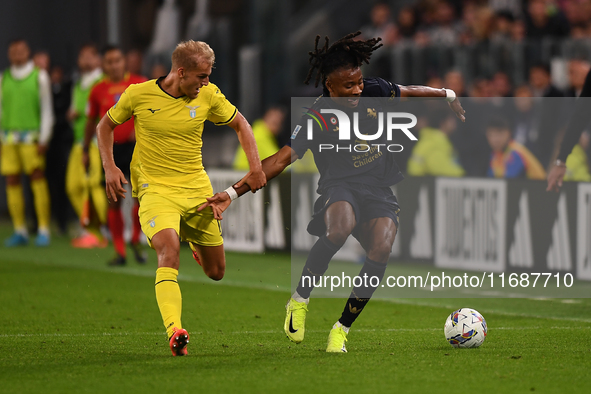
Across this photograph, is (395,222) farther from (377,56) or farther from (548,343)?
(377,56)

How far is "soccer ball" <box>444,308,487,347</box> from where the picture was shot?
644 centimetres

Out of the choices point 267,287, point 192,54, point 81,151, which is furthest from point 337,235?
point 81,151

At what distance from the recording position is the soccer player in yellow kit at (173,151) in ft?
20.3

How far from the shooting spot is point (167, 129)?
21.2ft

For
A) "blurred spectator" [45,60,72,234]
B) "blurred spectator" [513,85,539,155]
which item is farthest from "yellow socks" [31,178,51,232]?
"blurred spectator" [513,85,539,155]

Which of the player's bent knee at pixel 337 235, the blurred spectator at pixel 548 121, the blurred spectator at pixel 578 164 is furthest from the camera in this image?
the blurred spectator at pixel 548 121

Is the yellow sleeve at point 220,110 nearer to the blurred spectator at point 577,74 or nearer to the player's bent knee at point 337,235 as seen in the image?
the player's bent knee at point 337,235

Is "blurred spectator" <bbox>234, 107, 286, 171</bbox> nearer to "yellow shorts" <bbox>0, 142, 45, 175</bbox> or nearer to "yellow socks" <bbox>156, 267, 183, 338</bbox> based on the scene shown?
"yellow shorts" <bbox>0, 142, 45, 175</bbox>

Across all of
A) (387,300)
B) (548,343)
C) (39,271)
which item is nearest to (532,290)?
(387,300)

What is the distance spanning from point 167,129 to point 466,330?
231 centimetres

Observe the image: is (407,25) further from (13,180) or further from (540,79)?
(13,180)

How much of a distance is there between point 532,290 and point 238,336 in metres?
3.81

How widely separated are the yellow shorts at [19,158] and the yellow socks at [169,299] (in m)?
7.85

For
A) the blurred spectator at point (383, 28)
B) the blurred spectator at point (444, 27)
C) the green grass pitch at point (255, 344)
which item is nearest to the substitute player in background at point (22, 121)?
the green grass pitch at point (255, 344)
